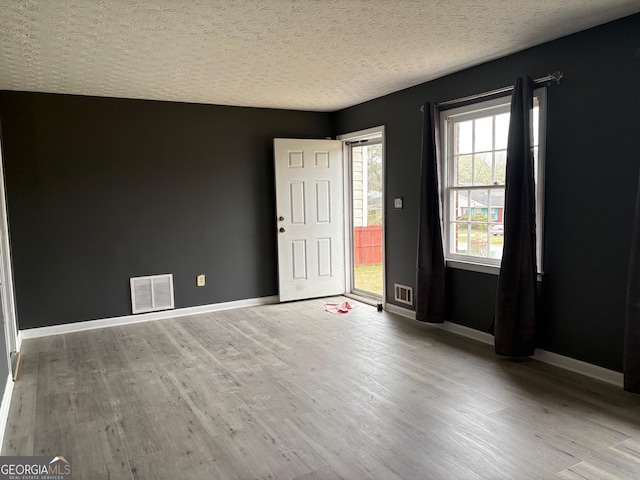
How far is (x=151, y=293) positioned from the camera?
17.5 feet

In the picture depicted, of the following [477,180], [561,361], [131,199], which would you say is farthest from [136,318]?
[561,361]

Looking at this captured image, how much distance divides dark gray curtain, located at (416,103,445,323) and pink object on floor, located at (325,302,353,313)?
106cm

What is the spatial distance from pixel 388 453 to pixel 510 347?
69.3 inches

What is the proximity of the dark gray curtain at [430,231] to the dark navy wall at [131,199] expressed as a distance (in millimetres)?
2087

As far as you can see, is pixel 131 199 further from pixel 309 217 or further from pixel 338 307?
pixel 338 307

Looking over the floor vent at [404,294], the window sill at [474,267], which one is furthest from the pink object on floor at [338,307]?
the window sill at [474,267]

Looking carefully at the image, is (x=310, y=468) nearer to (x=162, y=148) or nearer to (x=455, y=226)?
(x=455, y=226)

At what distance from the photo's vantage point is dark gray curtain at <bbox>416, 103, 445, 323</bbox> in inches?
181

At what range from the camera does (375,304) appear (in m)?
5.73

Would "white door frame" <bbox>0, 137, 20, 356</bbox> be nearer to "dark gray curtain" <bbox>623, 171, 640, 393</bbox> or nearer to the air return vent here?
the air return vent

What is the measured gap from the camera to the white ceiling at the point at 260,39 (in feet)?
9.20

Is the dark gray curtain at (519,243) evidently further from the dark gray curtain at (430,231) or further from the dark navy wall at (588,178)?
the dark gray curtain at (430,231)

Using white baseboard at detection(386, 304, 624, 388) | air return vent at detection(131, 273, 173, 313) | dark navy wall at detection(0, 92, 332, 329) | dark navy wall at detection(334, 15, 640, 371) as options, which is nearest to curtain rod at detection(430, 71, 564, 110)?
dark navy wall at detection(334, 15, 640, 371)

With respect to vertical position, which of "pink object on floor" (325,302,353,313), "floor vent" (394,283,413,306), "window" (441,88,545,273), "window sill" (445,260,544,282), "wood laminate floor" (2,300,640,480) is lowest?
"wood laminate floor" (2,300,640,480)
